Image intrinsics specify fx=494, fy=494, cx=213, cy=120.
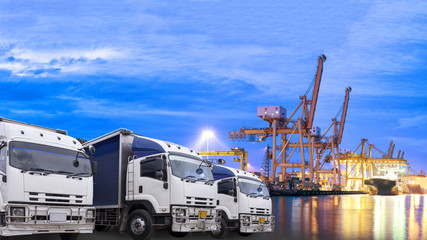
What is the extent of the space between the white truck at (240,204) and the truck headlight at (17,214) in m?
6.26

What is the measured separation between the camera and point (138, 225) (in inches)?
547

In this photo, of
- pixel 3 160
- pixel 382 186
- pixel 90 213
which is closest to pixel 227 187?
pixel 90 213

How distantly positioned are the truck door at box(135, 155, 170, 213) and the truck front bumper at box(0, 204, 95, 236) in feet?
5.99

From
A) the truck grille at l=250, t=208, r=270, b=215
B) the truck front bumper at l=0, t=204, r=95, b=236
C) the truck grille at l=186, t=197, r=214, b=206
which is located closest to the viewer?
the truck front bumper at l=0, t=204, r=95, b=236

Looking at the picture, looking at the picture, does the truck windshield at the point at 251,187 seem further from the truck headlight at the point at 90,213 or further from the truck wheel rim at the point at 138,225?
the truck headlight at the point at 90,213

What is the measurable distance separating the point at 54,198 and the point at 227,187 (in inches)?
251

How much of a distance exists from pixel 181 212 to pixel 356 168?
180129 millimetres

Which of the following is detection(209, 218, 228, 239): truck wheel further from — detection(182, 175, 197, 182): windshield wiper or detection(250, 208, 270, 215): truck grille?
detection(182, 175, 197, 182): windshield wiper

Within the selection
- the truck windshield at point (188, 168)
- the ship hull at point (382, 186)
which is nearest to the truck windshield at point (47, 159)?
the truck windshield at point (188, 168)

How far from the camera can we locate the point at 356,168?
184 metres

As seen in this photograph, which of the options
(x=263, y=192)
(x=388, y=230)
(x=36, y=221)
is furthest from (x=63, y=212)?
(x=388, y=230)

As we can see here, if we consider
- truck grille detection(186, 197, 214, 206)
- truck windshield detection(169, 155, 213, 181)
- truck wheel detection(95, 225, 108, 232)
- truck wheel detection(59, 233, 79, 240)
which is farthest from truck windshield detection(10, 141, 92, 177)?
truck wheel detection(95, 225, 108, 232)

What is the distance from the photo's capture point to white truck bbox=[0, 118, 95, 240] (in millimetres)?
11055

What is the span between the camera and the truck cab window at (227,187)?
16.3 meters
